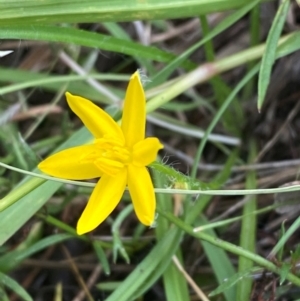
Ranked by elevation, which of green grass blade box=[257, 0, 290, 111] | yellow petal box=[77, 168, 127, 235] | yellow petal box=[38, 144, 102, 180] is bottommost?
yellow petal box=[77, 168, 127, 235]

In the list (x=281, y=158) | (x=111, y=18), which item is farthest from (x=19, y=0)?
(x=281, y=158)

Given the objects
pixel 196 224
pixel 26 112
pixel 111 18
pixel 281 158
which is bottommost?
pixel 196 224

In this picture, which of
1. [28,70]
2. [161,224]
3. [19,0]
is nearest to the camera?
[19,0]

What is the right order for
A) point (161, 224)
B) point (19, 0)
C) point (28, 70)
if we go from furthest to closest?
point (28, 70) < point (161, 224) < point (19, 0)

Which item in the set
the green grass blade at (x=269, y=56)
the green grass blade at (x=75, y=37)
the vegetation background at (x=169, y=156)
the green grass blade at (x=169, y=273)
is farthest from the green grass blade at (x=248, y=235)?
the green grass blade at (x=75, y=37)

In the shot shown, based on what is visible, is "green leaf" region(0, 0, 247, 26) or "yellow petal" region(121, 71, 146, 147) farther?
"green leaf" region(0, 0, 247, 26)

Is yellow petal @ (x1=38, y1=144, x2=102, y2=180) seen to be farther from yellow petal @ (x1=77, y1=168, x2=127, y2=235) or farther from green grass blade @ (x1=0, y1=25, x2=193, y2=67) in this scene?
green grass blade @ (x1=0, y1=25, x2=193, y2=67)

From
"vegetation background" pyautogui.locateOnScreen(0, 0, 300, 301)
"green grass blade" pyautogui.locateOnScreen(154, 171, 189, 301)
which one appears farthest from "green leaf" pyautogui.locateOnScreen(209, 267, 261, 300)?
"green grass blade" pyautogui.locateOnScreen(154, 171, 189, 301)

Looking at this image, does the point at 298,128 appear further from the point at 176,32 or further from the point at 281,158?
the point at 176,32
